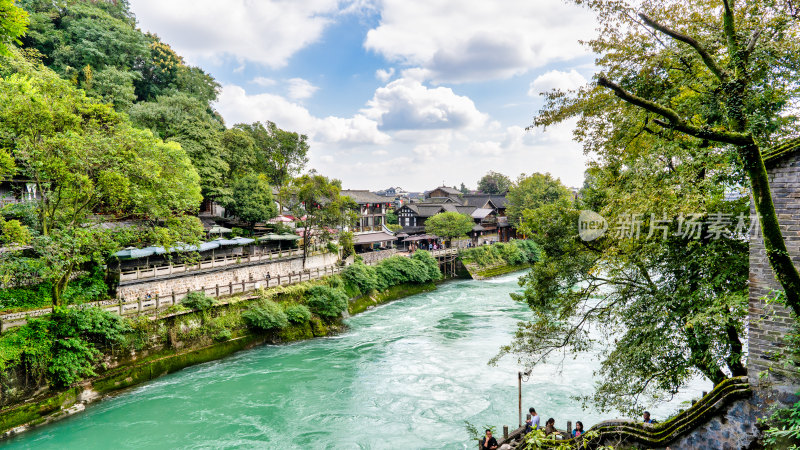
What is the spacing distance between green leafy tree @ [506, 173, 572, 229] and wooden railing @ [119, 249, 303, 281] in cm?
3266

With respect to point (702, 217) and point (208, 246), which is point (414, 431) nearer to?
point (702, 217)

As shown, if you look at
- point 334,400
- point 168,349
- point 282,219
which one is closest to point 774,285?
point 334,400

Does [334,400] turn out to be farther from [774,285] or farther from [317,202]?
[317,202]

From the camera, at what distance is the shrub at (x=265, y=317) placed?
67.8ft

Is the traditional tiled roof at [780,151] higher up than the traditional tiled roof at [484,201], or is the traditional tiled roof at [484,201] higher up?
the traditional tiled roof at [484,201]

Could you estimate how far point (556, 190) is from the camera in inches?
2003

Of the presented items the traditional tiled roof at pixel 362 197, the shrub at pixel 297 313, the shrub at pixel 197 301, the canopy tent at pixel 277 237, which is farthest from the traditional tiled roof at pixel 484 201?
the shrub at pixel 197 301

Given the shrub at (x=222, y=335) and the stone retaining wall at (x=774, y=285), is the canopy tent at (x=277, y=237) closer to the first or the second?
the shrub at (x=222, y=335)

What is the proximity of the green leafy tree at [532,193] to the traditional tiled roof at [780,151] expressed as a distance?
45.2 meters

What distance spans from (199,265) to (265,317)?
525cm

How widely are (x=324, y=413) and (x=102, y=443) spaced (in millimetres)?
6910

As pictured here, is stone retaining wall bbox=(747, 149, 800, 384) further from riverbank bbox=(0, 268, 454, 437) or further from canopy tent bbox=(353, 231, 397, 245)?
canopy tent bbox=(353, 231, 397, 245)

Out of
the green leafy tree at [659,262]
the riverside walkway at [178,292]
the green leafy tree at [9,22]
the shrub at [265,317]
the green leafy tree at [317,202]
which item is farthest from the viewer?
the green leafy tree at [317,202]

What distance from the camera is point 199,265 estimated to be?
879 inches
